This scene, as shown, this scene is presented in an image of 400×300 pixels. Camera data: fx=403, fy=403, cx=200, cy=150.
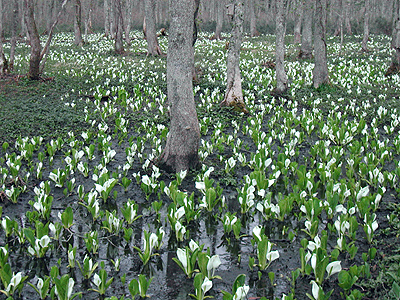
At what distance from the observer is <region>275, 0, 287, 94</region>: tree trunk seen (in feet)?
34.9

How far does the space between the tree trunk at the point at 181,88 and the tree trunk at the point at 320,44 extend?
22.1ft

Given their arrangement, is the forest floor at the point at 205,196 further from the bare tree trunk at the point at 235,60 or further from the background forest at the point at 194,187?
the bare tree trunk at the point at 235,60

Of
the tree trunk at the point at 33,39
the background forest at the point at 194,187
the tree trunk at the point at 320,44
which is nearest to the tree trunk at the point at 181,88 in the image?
the background forest at the point at 194,187

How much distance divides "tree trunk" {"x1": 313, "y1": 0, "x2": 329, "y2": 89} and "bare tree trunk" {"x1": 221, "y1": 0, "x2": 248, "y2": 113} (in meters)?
3.29

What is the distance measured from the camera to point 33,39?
12.5m

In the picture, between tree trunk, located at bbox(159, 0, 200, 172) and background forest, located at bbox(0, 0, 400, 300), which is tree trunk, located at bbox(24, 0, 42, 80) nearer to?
background forest, located at bbox(0, 0, 400, 300)

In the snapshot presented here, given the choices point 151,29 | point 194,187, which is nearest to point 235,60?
point 194,187

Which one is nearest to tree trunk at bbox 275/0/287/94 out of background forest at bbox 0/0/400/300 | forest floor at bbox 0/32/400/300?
background forest at bbox 0/0/400/300

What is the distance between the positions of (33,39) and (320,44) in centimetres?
878

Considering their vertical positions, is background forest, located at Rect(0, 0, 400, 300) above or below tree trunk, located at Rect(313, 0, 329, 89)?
below

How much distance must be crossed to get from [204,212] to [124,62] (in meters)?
12.3

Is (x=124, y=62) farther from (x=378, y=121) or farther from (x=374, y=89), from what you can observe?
(x=378, y=121)

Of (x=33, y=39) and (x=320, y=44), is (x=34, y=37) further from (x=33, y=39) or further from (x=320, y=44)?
(x=320, y=44)

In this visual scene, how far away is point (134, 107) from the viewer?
32.9 ft
